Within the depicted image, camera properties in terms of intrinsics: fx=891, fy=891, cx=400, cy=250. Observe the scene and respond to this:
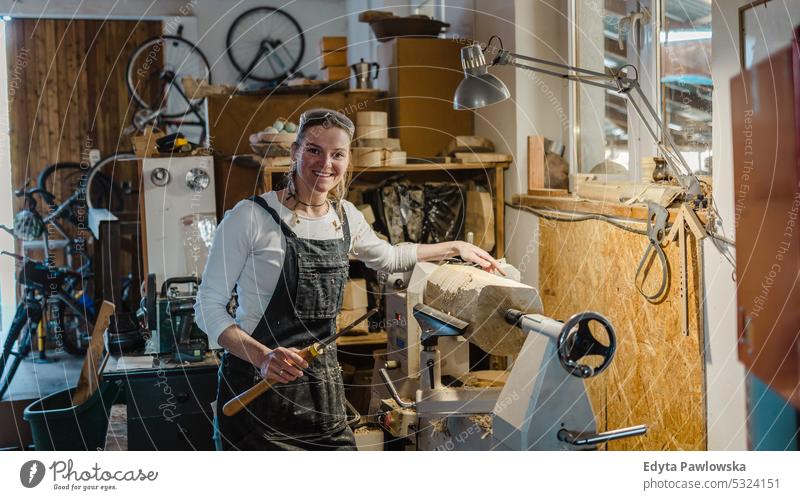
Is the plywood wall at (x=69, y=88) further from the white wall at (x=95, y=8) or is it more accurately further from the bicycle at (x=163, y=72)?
the white wall at (x=95, y=8)

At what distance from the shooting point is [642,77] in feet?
11.1

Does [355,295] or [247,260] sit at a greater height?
[247,260]

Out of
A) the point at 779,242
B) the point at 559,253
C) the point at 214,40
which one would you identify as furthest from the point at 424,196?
the point at 214,40

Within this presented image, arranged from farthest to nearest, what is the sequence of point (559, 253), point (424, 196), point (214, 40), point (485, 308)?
point (214, 40) < point (424, 196) < point (559, 253) < point (485, 308)

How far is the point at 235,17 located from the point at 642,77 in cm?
530

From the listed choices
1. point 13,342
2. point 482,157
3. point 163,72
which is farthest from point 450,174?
point 163,72

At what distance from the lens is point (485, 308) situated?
2.25 meters

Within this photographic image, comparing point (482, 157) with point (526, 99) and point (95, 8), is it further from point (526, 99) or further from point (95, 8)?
Result: point (95, 8)

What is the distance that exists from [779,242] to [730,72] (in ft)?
1.68

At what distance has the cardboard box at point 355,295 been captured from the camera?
4094 mm

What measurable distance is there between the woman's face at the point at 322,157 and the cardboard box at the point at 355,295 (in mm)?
1715

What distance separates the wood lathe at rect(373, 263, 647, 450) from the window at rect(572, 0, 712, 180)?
75 cm
